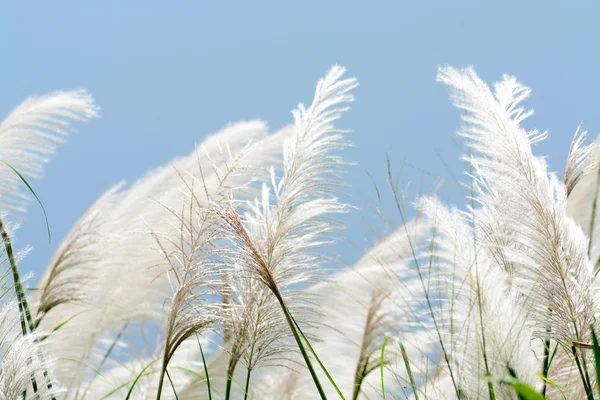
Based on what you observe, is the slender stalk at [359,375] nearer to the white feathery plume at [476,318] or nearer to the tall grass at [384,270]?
the tall grass at [384,270]

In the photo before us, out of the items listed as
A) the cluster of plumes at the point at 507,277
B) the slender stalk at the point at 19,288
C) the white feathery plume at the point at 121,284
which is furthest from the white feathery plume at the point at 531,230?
the slender stalk at the point at 19,288

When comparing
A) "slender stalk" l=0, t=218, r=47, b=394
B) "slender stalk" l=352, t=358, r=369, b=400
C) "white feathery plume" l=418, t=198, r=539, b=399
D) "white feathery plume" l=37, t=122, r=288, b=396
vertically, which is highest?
"white feathery plume" l=37, t=122, r=288, b=396

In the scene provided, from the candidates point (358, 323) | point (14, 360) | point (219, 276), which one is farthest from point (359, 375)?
point (14, 360)

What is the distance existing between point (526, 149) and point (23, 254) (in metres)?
0.77

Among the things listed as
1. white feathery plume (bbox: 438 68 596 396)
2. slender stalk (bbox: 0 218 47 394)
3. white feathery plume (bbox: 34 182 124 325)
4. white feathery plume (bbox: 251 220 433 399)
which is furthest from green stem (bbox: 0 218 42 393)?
white feathery plume (bbox: 438 68 596 396)

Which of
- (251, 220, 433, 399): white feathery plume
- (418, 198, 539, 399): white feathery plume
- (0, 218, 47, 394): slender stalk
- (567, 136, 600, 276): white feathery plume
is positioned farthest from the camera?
(251, 220, 433, 399): white feathery plume

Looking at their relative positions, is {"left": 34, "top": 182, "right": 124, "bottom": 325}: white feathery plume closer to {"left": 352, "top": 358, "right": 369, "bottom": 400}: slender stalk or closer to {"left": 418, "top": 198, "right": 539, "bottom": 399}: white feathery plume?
{"left": 352, "top": 358, "right": 369, "bottom": 400}: slender stalk

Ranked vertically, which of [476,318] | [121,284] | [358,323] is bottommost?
[476,318]

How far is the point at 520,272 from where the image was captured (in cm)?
103

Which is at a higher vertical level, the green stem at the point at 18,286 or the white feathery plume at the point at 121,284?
the white feathery plume at the point at 121,284

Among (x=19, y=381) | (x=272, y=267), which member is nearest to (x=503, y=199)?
(x=272, y=267)

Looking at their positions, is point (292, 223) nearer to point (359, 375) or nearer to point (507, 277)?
point (507, 277)

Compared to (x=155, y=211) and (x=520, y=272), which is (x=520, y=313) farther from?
(x=155, y=211)

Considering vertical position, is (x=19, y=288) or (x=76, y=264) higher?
(x=76, y=264)
